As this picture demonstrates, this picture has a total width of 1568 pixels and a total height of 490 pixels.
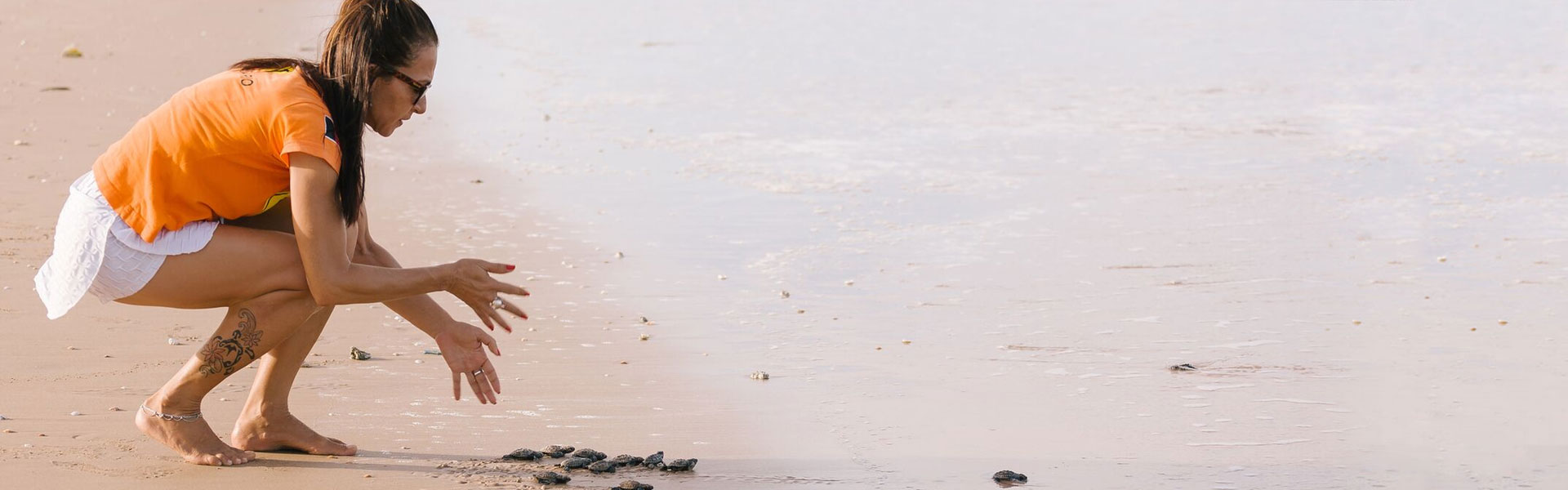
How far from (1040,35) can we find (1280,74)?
10.3ft

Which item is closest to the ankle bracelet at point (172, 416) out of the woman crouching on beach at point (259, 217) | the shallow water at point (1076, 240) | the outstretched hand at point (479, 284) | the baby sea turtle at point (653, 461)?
the woman crouching on beach at point (259, 217)

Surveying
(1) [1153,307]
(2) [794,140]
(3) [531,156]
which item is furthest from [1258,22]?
(1) [1153,307]

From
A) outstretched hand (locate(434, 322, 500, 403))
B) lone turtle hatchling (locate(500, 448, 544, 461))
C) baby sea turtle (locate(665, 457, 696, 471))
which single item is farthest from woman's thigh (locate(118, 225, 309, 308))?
baby sea turtle (locate(665, 457, 696, 471))

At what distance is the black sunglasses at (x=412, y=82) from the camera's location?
3.28 meters

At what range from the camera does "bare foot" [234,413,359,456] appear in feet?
12.0

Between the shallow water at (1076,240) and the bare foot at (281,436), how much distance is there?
0.95 m

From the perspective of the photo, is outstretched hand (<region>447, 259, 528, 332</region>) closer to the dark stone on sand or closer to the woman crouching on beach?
the woman crouching on beach

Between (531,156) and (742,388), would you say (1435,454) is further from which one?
(531,156)

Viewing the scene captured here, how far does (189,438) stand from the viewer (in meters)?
3.54

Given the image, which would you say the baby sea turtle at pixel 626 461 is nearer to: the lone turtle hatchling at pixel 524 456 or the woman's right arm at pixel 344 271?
the lone turtle hatchling at pixel 524 456

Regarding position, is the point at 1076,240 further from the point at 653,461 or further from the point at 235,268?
the point at 235,268

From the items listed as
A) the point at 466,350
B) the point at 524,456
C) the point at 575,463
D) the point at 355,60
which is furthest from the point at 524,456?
the point at 355,60

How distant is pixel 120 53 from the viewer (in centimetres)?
1126

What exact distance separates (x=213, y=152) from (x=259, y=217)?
0.86ft
